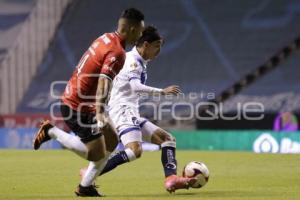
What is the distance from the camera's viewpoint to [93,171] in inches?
353

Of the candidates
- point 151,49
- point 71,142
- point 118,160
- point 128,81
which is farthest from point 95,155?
point 151,49

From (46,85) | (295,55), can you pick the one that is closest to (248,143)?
(295,55)

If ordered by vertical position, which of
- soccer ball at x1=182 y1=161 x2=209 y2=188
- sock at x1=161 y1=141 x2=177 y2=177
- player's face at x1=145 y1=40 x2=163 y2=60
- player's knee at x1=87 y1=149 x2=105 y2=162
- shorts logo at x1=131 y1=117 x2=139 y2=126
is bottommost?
soccer ball at x1=182 y1=161 x2=209 y2=188

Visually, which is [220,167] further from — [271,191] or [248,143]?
[248,143]

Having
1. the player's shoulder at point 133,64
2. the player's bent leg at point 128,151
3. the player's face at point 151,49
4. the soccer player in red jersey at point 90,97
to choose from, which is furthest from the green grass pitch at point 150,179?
the player's face at point 151,49

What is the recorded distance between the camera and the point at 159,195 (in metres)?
9.31

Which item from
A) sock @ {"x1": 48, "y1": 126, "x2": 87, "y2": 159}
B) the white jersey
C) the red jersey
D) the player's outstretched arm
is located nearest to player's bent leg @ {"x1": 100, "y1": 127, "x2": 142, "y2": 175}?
the white jersey

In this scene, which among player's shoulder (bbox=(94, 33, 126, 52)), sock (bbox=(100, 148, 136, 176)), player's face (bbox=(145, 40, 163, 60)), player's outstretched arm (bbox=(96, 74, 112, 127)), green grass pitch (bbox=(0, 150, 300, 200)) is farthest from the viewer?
player's face (bbox=(145, 40, 163, 60))

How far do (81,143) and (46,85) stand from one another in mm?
20443

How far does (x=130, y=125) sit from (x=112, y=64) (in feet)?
5.39

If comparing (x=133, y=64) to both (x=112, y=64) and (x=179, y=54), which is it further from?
(x=179, y=54)

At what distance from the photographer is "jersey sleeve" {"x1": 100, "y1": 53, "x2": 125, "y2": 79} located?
27.7ft

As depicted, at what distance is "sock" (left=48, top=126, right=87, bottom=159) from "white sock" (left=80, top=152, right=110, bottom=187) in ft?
0.67

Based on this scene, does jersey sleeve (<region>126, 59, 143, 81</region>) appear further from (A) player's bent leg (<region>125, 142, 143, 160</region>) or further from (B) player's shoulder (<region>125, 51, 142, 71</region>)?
(A) player's bent leg (<region>125, 142, 143, 160</region>)
